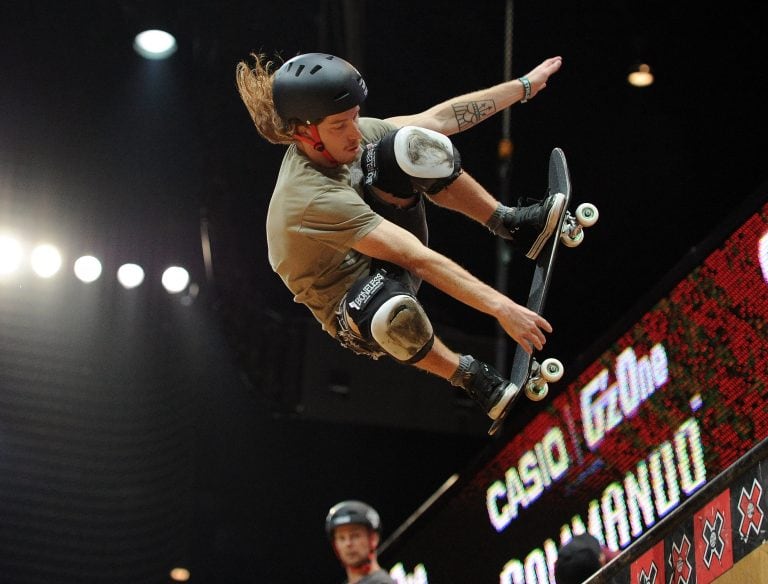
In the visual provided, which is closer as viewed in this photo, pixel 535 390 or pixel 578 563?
pixel 535 390

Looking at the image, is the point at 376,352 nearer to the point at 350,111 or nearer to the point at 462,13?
the point at 350,111

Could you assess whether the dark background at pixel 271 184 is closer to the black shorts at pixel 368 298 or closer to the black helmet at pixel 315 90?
the black shorts at pixel 368 298

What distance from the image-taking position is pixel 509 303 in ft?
12.9

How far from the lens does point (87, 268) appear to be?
9.03 meters

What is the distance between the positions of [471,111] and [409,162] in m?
0.67

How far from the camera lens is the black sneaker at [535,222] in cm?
450

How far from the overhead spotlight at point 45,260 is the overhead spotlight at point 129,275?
454mm

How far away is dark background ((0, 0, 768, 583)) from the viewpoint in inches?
308

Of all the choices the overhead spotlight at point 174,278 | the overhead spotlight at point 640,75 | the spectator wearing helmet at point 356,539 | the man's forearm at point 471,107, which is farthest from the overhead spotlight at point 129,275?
the man's forearm at point 471,107

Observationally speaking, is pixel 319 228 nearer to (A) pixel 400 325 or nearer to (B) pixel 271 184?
(A) pixel 400 325

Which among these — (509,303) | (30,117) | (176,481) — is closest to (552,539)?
(509,303)

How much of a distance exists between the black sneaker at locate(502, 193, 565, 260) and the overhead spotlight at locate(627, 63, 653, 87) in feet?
11.8

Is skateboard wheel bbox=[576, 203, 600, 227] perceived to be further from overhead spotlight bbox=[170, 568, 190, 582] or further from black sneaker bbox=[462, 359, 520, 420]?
overhead spotlight bbox=[170, 568, 190, 582]

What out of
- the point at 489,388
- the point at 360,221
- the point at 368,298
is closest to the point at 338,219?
the point at 360,221
